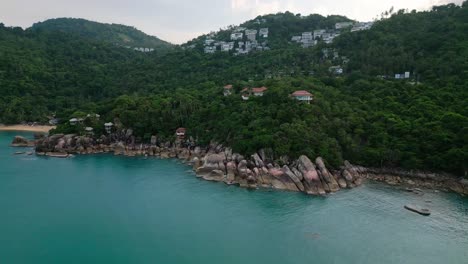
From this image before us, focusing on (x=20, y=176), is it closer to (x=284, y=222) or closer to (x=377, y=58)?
(x=284, y=222)

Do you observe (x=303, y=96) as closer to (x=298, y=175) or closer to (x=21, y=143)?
(x=298, y=175)

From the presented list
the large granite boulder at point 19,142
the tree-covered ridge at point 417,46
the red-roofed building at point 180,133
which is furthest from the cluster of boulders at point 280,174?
the large granite boulder at point 19,142

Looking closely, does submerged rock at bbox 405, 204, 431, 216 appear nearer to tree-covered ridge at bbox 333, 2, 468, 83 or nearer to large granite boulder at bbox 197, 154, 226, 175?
large granite boulder at bbox 197, 154, 226, 175

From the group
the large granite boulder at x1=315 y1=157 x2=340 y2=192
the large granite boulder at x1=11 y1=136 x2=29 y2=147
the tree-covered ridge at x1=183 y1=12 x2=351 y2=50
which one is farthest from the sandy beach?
the large granite boulder at x1=315 y1=157 x2=340 y2=192

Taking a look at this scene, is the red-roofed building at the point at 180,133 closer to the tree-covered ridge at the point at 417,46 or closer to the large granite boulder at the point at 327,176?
the large granite boulder at the point at 327,176

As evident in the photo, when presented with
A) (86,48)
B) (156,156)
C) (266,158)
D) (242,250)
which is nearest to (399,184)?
(266,158)

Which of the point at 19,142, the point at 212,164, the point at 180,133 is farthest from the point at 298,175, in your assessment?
the point at 19,142
